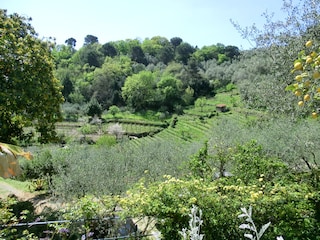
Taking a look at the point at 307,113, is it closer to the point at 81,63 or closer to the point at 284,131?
the point at 284,131

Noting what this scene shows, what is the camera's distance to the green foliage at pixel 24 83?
959 cm

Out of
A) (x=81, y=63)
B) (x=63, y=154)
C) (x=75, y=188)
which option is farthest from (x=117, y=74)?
(x=75, y=188)

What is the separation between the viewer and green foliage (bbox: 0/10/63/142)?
9594 mm

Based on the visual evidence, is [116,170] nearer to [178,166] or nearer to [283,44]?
[178,166]

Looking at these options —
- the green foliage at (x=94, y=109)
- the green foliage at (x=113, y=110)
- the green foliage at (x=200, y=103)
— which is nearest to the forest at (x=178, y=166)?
the green foliage at (x=94, y=109)

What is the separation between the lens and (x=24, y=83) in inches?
384

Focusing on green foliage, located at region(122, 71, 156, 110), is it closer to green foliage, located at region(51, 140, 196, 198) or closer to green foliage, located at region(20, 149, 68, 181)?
green foliage, located at region(20, 149, 68, 181)

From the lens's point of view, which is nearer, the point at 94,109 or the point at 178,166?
the point at 178,166

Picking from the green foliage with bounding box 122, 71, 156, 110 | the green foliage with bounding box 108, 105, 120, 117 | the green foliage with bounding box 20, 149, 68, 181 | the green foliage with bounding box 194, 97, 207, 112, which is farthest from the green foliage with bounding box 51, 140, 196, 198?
the green foliage with bounding box 122, 71, 156, 110

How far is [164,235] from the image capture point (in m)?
4.78

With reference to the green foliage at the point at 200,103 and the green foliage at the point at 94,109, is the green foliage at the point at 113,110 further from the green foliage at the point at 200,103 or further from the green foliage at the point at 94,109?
the green foliage at the point at 200,103

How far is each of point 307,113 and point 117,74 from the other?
Result: 234 feet

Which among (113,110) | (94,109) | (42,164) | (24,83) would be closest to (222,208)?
(24,83)

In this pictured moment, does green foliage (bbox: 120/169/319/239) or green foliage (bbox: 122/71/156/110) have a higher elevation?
green foliage (bbox: 122/71/156/110)
